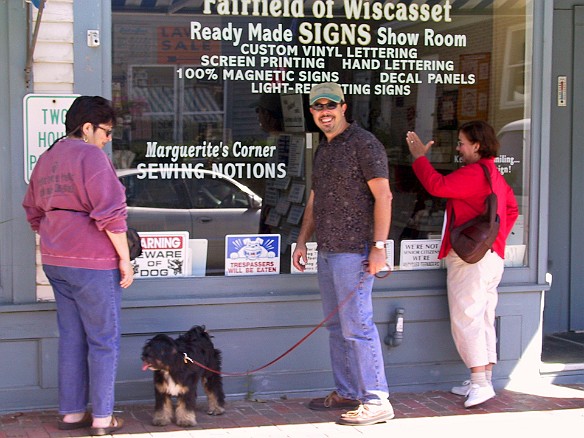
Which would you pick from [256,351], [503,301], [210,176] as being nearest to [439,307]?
[503,301]

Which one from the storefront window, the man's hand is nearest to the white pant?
the storefront window

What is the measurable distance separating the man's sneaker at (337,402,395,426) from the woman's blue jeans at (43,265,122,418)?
1384mm

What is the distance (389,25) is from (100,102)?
2271 millimetres

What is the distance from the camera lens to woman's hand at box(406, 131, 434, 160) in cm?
602

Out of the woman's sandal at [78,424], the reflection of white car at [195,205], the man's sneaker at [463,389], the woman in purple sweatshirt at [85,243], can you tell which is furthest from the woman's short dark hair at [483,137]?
the woman's sandal at [78,424]

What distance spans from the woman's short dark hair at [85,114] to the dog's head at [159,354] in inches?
47.7

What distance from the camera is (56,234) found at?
188 inches

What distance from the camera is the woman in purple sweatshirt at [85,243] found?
15.5 feet

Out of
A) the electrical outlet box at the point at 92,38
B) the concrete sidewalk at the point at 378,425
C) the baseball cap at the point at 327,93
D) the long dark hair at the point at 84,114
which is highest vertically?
the electrical outlet box at the point at 92,38

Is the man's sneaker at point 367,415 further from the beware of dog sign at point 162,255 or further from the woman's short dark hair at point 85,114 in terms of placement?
the woman's short dark hair at point 85,114

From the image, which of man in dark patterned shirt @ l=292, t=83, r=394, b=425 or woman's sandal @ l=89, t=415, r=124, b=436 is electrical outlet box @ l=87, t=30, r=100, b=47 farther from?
A: woman's sandal @ l=89, t=415, r=124, b=436

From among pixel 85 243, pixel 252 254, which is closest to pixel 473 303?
pixel 252 254

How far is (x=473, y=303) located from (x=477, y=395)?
0.59 meters

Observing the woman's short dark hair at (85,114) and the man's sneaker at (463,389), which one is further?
the man's sneaker at (463,389)
